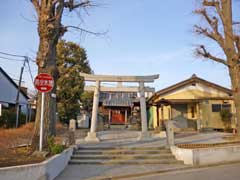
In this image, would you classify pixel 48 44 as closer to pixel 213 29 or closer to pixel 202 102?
pixel 213 29

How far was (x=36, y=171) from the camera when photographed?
6.39m

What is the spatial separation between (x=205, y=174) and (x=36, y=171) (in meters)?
4.89

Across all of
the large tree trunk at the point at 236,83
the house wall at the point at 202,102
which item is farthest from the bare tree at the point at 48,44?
the house wall at the point at 202,102

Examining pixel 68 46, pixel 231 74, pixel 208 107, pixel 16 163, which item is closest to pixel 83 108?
pixel 68 46

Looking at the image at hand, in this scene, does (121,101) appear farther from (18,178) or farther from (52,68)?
(18,178)

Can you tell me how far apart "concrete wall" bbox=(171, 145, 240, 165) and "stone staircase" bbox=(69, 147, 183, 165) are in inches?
11.3

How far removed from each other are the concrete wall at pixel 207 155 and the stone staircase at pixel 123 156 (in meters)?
0.29

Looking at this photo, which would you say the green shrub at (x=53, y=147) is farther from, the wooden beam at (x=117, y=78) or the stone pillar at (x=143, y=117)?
the wooden beam at (x=117, y=78)

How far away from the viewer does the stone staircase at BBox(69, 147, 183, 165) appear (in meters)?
9.41

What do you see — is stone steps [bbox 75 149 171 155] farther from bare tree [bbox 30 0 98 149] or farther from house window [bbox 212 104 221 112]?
house window [bbox 212 104 221 112]

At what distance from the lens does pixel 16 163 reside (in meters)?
6.75

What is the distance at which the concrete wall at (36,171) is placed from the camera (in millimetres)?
5812

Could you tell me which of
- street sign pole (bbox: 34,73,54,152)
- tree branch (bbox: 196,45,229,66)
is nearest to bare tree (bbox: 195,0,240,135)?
tree branch (bbox: 196,45,229,66)

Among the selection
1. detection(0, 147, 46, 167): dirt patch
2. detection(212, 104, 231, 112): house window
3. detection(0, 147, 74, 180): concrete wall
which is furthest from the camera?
detection(212, 104, 231, 112): house window
